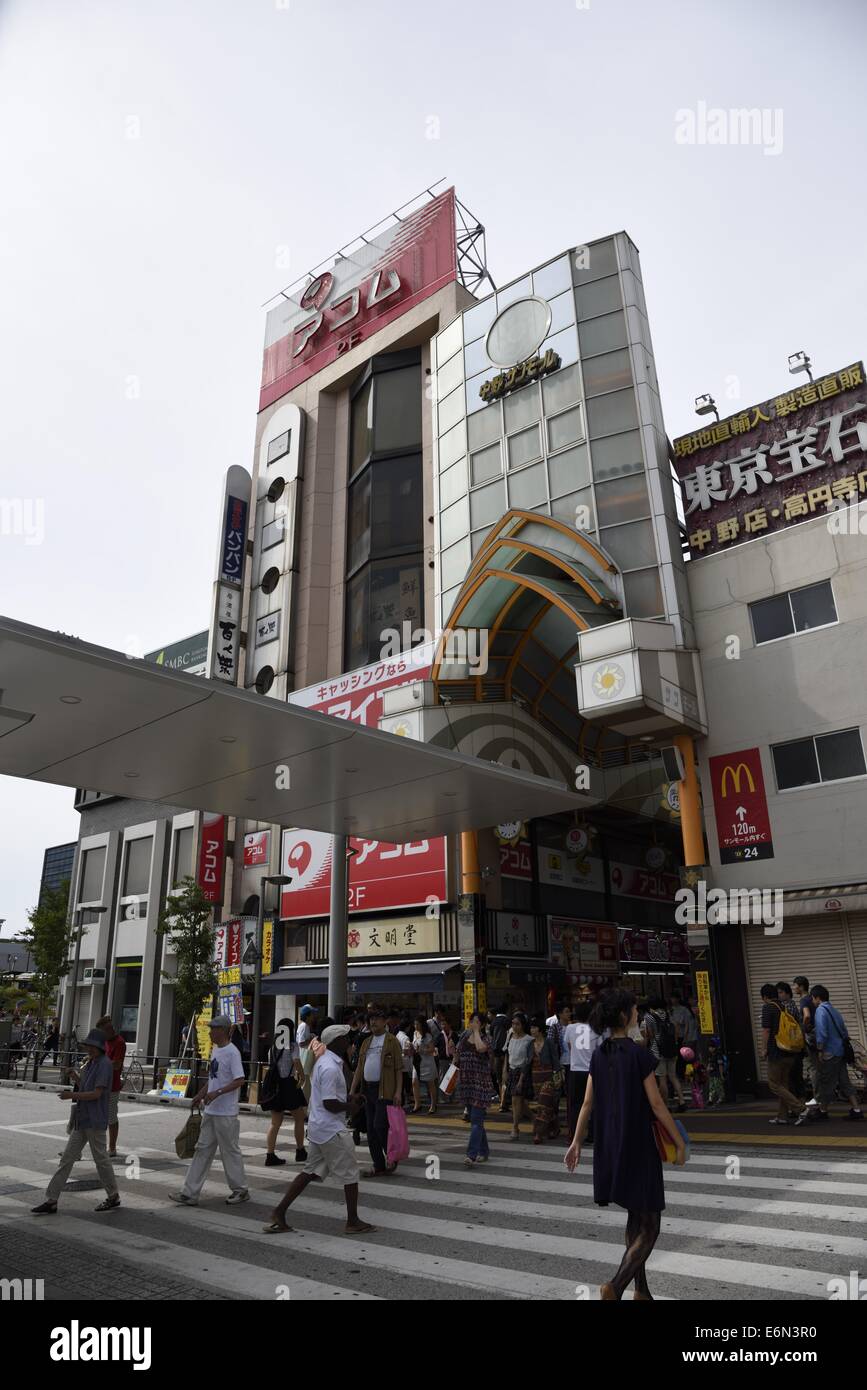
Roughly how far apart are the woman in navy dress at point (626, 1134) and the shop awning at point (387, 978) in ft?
51.7

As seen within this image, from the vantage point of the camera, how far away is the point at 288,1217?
8.14 m

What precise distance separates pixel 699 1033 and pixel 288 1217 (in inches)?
436

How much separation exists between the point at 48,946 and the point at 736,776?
2841cm

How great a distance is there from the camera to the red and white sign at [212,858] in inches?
1212

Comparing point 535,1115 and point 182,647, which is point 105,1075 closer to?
point 535,1115

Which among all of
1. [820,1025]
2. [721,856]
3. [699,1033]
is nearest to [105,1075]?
[820,1025]

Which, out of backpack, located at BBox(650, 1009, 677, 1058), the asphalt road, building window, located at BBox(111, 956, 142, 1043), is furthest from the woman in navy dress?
building window, located at BBox(111, 956, 142, 1043)

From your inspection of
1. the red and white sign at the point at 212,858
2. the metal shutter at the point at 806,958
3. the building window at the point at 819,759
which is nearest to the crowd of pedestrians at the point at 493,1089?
the metal shutter at the point at 806,958

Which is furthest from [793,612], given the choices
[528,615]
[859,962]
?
[859,962]

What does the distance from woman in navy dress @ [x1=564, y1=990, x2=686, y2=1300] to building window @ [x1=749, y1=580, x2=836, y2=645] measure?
14641 mm

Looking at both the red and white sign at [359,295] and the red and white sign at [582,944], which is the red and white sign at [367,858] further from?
the red and white sign at [359,295]

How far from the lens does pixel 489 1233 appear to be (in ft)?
24.1

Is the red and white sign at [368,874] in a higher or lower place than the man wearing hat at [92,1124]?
higher

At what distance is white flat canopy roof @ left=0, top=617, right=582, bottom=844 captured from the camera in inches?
386
